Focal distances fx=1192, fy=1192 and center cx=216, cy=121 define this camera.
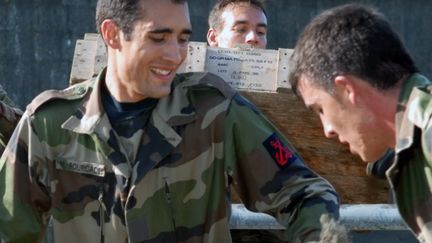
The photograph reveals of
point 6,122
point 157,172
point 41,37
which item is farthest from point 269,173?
point 41,37

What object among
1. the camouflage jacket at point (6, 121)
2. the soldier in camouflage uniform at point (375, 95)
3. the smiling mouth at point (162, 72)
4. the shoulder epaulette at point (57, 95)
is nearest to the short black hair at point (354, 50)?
the soldier in camouflage uniform at point (375, 95)

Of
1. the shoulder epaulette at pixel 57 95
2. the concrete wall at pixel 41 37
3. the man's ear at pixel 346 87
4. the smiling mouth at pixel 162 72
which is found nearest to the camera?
the man's ear at pixel 346 87

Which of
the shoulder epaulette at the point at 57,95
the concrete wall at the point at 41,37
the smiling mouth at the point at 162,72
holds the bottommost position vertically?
the concrete wall at the point at 41,37

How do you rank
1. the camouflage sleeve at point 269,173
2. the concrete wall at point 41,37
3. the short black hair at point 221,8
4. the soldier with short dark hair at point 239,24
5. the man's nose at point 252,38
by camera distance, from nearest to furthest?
the camouflage sleeve at point 269,173
the man's nose at point 252,38
the soldier with short dark hair at point 239,24
the short black hair at point 221,8
the concrete wall at point 41,37

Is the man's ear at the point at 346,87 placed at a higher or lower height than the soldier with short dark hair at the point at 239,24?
higher

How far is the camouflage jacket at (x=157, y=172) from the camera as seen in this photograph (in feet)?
14.2

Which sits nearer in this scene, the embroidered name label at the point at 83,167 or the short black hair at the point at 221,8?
the embroidered name label at the point at 83,167

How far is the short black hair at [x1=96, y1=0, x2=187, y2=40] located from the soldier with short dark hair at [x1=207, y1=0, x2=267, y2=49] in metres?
2.39

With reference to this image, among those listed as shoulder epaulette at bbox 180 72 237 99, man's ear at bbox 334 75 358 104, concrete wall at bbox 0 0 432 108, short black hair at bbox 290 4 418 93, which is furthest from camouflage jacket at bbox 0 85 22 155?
concrete wall at bbox 0 0 432 108

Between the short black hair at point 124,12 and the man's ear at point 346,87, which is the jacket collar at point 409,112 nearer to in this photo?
the man's ear at point 346,87

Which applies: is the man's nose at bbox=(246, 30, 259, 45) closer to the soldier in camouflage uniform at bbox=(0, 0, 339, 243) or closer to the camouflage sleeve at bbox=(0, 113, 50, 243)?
the soldier in camouflage uniform at bbox=(0, 0, 339, 243)

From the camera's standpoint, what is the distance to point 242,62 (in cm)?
606

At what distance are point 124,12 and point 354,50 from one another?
51.3 inches

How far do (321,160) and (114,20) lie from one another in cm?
192
